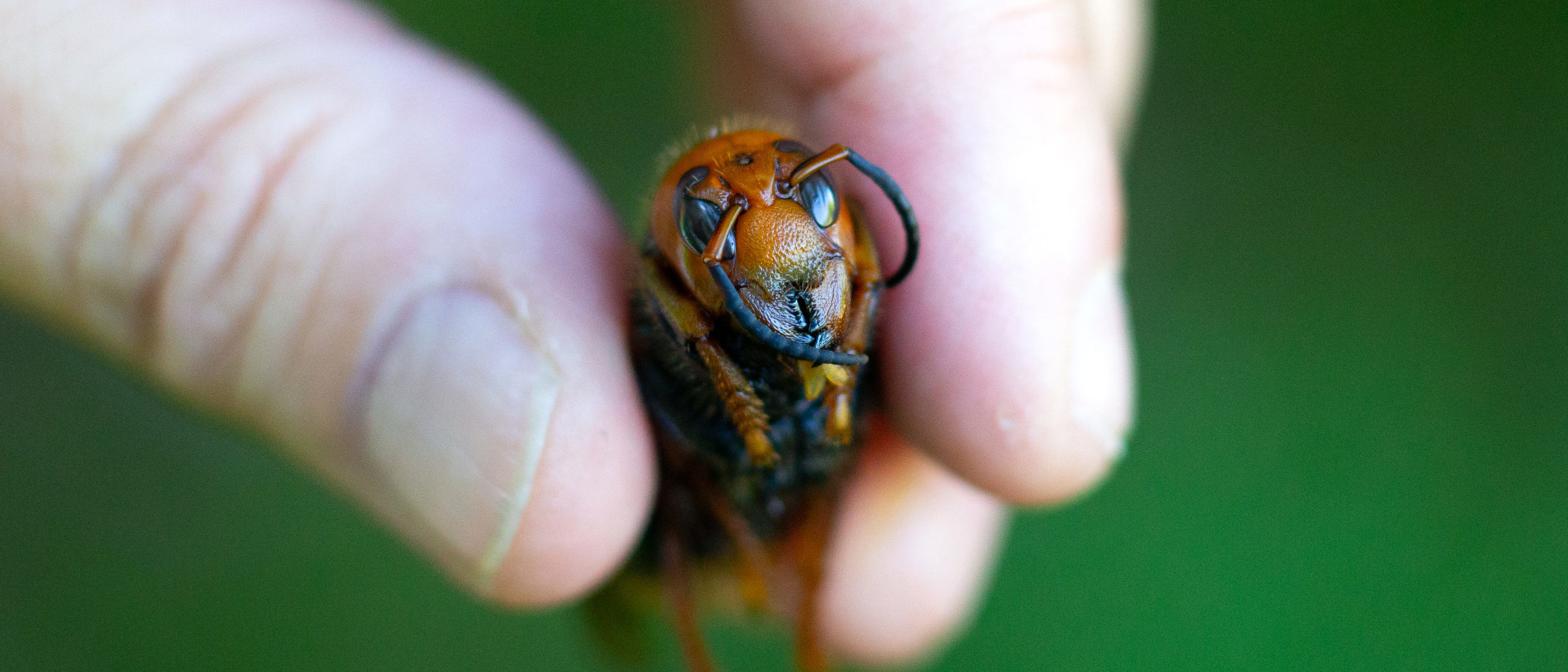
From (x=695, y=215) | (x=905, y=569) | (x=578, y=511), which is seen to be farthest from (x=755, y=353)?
(x=905, y=569)

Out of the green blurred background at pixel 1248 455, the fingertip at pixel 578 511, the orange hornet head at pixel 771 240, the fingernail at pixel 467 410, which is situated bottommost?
the green blurred background at pixel 1248 455

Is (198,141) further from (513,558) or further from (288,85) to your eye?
(513,558)

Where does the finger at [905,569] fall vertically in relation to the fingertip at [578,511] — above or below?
below

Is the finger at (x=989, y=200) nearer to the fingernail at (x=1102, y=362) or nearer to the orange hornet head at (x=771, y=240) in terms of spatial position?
the fingernail at (x=1102, y=362)

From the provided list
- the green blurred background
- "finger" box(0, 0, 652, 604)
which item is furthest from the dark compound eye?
the green blurred background

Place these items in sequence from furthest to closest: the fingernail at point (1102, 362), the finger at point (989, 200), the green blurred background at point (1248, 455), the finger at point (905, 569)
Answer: the green blurred background at point (1248, 455), the finger at point (905, 569), the fingernail at point (1102, 362), the finger at point (989, 200)

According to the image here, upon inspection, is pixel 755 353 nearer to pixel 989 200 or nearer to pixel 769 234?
pixel 769 234

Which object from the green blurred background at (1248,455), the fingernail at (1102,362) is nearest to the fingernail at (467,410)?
the fingernail at (1102,362)
